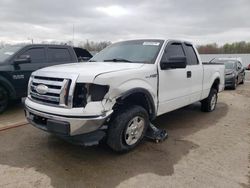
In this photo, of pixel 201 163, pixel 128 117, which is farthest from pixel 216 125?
pixel 128 117

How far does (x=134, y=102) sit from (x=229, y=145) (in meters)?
1.89

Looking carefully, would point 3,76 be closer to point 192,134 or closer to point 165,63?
point 165,63

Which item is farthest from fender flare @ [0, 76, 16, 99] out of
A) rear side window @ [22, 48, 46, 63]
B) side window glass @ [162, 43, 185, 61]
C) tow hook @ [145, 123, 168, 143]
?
side window glass @ [162, 43, 185, 61]

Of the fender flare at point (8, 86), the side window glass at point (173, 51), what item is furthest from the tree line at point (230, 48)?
the fender flare at point (8, 86)

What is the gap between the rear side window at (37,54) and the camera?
6.66m

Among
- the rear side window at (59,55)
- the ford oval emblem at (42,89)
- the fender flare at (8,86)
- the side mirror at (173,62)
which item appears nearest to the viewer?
the ford oval emblem at (42,89)

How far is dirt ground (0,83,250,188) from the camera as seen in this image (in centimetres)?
312

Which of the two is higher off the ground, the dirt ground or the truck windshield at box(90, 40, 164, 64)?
the truck windshield at box(90, 40, 164, 64)

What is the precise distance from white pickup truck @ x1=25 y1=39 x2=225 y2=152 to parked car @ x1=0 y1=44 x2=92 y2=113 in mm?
2381

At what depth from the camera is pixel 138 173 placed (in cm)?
332

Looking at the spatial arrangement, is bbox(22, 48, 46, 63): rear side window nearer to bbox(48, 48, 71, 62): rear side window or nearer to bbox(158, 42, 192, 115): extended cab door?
bbox(48, 48, 71, 62): rear side window

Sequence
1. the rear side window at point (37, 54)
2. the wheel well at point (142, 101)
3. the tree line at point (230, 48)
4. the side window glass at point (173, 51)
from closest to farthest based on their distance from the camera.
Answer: the wheel well at point (142, 101) < the side window glass at point (173, 51) < the rear side window at point (37, 54) < the tree line at point (230, 48)

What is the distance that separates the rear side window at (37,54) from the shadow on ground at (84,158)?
7.88ft

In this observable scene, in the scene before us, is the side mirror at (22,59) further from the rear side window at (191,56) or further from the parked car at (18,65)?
the rear side window at (191,56)
